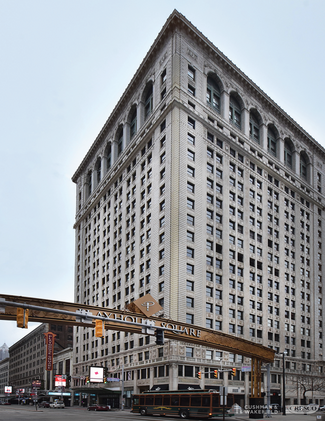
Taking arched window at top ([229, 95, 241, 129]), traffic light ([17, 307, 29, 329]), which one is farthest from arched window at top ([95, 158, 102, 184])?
traffic light ([17, 307, 29, 329])

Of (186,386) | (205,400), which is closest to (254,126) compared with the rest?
(186,386)

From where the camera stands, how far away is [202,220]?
7031cm

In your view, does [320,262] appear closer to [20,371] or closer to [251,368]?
[251,368]

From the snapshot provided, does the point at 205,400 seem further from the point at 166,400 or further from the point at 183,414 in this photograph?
the point at 166,400

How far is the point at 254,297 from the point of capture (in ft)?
252


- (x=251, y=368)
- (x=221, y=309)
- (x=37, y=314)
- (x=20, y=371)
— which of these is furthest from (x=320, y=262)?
(x=20, y=371)

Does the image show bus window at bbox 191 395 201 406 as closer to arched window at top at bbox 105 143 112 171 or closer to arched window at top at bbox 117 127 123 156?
arched window at top at bbox 117 127 123 156

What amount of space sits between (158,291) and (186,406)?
1003 inches

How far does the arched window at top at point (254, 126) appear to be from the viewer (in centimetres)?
8869

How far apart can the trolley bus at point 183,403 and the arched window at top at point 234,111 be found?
53.8m

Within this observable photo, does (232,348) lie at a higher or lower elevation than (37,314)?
lower

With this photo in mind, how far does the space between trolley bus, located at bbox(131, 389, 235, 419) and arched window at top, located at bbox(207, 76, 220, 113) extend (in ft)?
170

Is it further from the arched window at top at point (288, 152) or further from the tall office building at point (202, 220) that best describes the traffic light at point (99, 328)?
the arched window at top at point (288, 152)

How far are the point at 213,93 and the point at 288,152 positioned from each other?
27.2m
